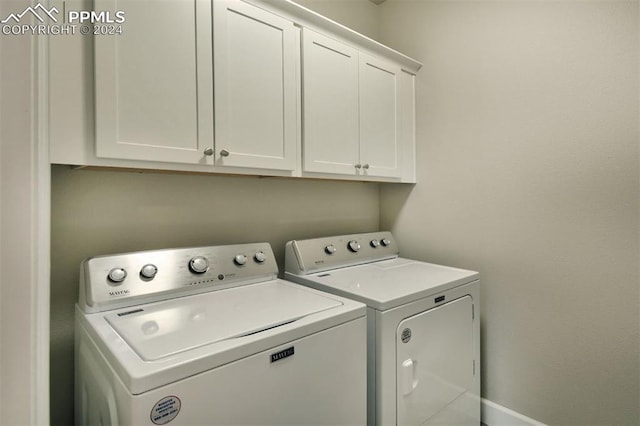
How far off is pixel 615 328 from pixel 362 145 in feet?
4.82

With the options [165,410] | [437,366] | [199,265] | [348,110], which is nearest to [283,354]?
[165,410]

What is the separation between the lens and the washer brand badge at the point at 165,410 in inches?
29.7

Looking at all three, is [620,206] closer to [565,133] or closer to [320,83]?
[565,133]

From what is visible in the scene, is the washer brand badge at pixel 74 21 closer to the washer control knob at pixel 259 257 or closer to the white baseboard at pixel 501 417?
the washer control knob at pixel 259 257

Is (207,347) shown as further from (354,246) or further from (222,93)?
(354,246)

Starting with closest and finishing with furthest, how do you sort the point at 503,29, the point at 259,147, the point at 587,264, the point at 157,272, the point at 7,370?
the point at 7,370 < the point at 157,272 < the point at 259,147 < the point at 587,264 < the point at 503,29

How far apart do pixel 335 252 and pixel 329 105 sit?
2.57 ft

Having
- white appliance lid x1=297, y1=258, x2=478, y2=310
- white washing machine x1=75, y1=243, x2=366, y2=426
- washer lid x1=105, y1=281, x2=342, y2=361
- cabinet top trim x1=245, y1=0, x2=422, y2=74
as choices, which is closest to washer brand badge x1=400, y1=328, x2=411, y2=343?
white appliance lid x1=297, y1=258, x2=478, y2=310

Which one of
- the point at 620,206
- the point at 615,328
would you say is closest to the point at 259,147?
the point at 620,206

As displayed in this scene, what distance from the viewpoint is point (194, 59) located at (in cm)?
126

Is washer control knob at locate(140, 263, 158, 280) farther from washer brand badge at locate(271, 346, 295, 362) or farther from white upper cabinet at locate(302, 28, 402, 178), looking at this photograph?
white upper cabinet at locate(302, 28, 402, 178)

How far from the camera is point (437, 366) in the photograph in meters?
1.50

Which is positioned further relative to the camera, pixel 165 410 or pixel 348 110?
pixel 348 110

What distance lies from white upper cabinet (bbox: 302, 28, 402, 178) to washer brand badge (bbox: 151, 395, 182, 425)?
109 cm
